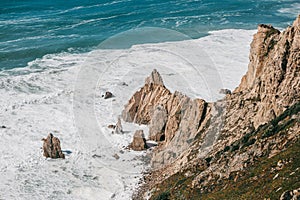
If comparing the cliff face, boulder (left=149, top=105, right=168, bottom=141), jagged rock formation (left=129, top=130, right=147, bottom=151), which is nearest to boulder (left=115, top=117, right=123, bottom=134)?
boulder (left=149, top=105, right=168, bottom=141)

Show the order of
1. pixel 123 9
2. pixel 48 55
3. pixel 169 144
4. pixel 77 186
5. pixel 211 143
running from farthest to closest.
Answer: pixel 123 9 < pixel 48 55 < pixel 169 144 < pixel 77 186 < pixel 211 143

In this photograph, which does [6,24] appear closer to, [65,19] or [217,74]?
[65,19]

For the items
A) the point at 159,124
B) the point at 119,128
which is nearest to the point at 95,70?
the point at 119,128

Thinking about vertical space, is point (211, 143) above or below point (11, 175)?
above

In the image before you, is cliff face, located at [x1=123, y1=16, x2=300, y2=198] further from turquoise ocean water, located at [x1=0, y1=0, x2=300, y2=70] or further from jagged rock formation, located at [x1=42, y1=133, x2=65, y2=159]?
turquoise ocean water, located at [x1=0, y1=0, x2=300, y2=70]

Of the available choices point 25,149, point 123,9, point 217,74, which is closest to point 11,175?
point 25,149

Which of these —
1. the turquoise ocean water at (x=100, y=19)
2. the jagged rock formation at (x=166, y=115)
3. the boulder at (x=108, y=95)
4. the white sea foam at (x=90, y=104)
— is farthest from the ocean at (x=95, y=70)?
the jagged rock formation at (x=166, y=115)

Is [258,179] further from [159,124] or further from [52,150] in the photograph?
[52,150]
